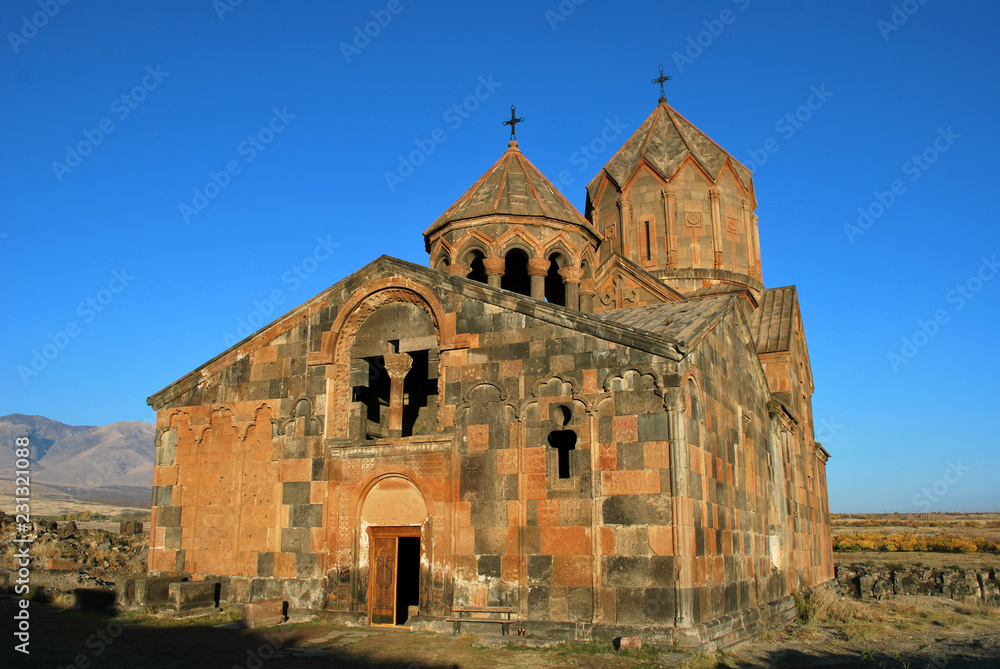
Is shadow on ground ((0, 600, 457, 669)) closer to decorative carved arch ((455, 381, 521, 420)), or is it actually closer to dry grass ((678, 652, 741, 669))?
dry grass ((678, 652, 741, 669))

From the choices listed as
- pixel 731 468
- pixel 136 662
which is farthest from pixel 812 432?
pixel 136 662

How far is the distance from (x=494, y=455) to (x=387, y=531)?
2.03 m

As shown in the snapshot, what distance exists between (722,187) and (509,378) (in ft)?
35.3

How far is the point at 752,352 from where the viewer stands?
1317 cm

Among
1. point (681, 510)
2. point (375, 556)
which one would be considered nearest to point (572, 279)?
point (375, 556)

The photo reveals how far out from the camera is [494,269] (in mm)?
14094

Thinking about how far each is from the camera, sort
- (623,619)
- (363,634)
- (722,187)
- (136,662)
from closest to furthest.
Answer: (136,662), (623,619), (363,634), (722,187)

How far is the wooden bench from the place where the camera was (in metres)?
9.45

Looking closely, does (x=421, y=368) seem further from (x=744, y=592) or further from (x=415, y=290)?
(x=744, y=592)

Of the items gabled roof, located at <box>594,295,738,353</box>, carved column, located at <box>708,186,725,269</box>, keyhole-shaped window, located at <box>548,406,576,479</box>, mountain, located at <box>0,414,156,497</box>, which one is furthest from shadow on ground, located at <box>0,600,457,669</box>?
mountain, located at <box>0,414,156,497</box>

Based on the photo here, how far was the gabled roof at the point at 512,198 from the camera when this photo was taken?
14.5 metres

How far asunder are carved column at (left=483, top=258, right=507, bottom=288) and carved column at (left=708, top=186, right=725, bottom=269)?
6362mm

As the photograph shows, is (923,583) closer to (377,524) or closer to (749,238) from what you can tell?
(749,238)

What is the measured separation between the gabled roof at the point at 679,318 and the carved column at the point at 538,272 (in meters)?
1.85
